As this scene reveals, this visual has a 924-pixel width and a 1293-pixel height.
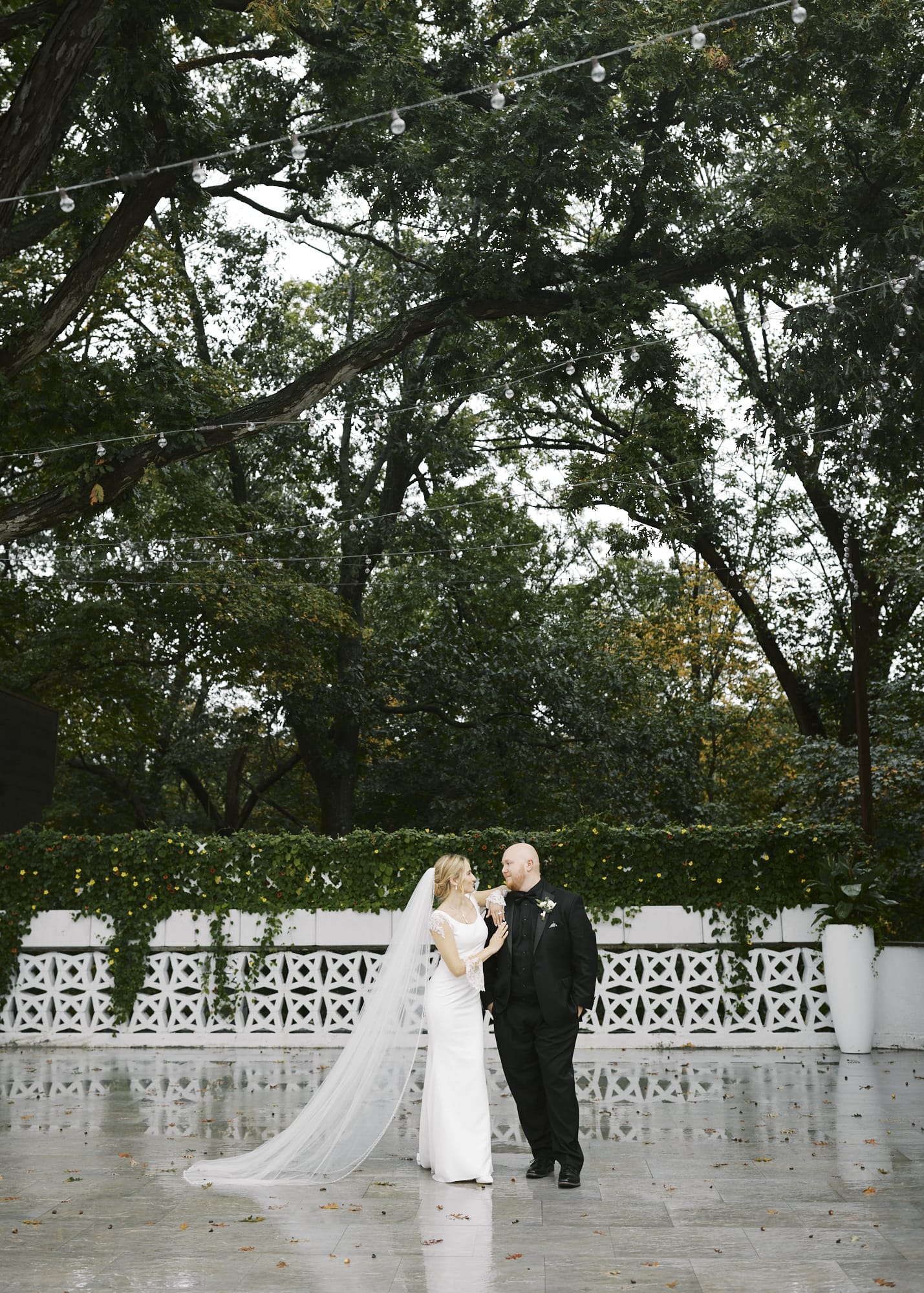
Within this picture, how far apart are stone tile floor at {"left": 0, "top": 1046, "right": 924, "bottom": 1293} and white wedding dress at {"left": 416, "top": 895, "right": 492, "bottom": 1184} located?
0.48ft

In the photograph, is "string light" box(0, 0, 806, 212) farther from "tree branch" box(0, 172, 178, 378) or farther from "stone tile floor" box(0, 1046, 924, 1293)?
"stone tile floor" box(0, 1046, 924, 1293)

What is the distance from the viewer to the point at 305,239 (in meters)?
20.1

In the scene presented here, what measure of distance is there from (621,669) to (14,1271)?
1651 centimetres

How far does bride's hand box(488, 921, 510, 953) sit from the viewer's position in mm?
6730

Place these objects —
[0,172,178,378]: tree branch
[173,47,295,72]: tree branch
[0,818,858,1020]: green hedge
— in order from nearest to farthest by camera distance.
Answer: [0,172,178,378]: tree branch, [173,47,295,72]: tree branch, [0,818,858,1020]: green hedge

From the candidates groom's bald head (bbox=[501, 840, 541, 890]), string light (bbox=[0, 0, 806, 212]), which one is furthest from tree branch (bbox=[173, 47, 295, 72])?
groom's bald head (bbox=[501, 840, 541, 890])

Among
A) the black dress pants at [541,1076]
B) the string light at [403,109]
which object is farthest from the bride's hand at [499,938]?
the string light at [403,109]

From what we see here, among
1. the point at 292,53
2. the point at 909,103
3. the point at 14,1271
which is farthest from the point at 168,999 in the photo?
the point at 909,103

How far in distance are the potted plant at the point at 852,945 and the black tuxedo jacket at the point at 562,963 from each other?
213 inches

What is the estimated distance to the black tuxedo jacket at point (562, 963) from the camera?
21.5 ft

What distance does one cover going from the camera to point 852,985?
11.2m

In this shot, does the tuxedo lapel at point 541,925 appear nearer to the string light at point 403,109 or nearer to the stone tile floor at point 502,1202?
the stone tile floor at point 502,1202

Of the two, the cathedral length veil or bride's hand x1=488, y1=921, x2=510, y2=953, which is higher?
bride's hand x1=488, y1=921, x2=510, y2=953

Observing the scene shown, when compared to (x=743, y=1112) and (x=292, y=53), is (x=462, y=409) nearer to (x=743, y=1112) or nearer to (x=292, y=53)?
(x=292, y=53)
